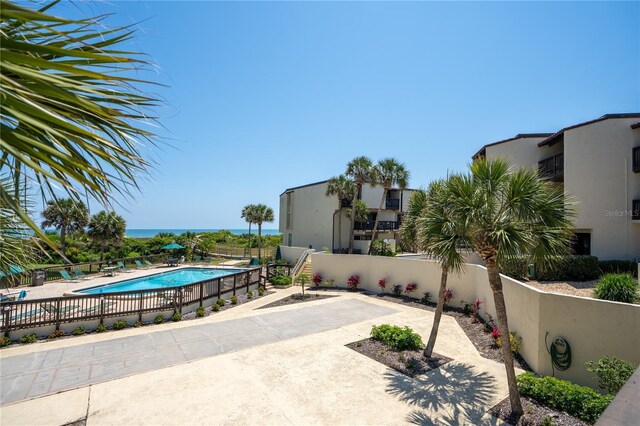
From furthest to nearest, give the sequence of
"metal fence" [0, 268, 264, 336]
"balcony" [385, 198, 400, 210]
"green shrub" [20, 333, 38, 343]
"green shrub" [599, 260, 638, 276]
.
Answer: "balcony" [385, 198, 400, 210]
"green shrub" [599, 260, 638, 276]
"metal fence" [0, 268, 264, 336]
"green shrub" [20, 333, 38, 343]

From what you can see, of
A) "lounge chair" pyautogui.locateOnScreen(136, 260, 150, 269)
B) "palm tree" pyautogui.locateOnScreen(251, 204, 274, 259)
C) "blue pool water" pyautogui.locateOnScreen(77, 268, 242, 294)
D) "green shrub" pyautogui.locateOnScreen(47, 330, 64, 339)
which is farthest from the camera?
"palm tree" pyautogui.locateOnScreen(251, 204, 274, 259)

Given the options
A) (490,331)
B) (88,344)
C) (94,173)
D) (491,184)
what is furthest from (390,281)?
(94,173)

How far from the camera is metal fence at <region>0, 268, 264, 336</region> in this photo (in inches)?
373

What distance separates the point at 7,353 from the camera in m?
8.38

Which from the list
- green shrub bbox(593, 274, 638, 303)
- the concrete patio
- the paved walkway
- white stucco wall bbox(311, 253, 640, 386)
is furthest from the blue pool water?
green shrub bbox(593, 274, 638, 303)

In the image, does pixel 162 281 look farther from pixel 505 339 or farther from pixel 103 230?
pixel 505 339

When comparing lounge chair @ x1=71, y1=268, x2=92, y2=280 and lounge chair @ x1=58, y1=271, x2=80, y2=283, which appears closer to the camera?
lounge chair @ x1=58, y1=271, x2=80, y2=283

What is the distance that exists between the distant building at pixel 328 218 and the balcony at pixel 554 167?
1266 cm

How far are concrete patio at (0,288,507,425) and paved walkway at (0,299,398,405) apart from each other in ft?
0.13

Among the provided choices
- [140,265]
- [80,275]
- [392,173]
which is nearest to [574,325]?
[392,173]

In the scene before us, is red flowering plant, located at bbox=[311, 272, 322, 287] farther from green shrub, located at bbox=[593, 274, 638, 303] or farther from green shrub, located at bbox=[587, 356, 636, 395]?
green shrub, located at bbox=[587, 356, 636, 395]

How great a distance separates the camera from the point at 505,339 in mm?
5973

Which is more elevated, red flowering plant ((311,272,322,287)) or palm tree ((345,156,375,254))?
palm tree ((345,156,375,254))

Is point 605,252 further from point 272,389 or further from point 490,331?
point 272,389
